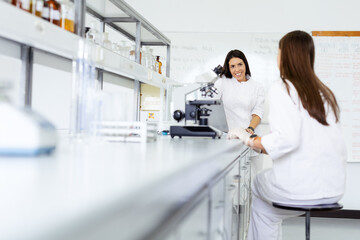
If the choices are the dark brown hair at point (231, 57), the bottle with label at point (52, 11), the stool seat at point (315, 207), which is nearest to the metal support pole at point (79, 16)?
the bottle with label at point (52, 11)

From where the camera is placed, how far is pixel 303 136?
1.72 m

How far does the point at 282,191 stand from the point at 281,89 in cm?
48

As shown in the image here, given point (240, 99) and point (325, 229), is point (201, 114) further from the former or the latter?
point (325, 229)

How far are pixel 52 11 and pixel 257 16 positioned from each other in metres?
3.11

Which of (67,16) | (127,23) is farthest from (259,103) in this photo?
(67,16)

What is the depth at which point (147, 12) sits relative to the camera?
445 centimetres

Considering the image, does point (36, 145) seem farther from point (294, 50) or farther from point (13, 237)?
point (294, 50)

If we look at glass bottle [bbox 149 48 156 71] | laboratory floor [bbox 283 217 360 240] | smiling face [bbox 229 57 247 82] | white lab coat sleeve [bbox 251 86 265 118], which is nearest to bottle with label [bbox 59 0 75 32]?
glass bottle [bbox 149 48 156 71]

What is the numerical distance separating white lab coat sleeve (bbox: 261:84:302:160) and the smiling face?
1.42 meters

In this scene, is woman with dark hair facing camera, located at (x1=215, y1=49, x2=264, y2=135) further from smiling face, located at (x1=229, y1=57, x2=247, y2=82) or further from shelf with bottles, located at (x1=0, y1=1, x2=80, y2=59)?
shelf with bottles, located at (x1=0, y1=1, x2=80, y2=59)

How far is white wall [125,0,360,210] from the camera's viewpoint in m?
4.14

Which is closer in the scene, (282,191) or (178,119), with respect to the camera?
(282,191)

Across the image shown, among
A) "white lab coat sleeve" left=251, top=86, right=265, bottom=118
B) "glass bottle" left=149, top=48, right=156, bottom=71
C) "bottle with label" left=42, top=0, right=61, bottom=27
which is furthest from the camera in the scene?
"white lab coat sleeve" left=251, top=86, right=265, bottom=118

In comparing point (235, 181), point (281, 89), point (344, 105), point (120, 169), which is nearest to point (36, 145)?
point (120, 169)
